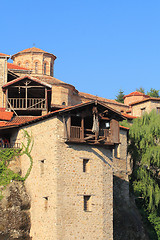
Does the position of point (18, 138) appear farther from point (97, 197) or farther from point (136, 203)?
point (136, 203)

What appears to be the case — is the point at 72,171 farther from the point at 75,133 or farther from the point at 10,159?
the point at 10,159

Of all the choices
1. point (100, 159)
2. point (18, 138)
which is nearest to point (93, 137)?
point (100, 159)

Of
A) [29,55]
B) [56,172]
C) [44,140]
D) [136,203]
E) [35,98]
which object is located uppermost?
[29,55]

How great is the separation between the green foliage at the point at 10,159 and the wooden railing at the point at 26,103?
326 inches

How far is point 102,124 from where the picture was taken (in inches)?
1288

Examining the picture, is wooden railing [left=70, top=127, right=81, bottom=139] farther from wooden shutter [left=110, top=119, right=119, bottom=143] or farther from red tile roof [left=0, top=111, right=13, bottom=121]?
red tile roof [left=0, top=111, right=13, bottom=121]

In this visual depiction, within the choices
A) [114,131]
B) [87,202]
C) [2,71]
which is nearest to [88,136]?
[114,131]

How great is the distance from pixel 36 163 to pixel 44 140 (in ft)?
5.90

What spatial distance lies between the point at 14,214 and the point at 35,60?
116ft

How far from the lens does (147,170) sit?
41.0 meters

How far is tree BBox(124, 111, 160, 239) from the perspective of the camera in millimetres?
38875

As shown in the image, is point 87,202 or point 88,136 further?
point 88,136

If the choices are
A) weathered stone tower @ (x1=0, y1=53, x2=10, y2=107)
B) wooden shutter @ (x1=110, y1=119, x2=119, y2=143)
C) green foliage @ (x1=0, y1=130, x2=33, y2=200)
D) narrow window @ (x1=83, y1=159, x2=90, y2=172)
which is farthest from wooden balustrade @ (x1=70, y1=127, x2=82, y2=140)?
weathered stone tower @ (x1=0, y1=53, x2=10, y2=107)

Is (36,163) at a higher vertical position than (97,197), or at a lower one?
higher
